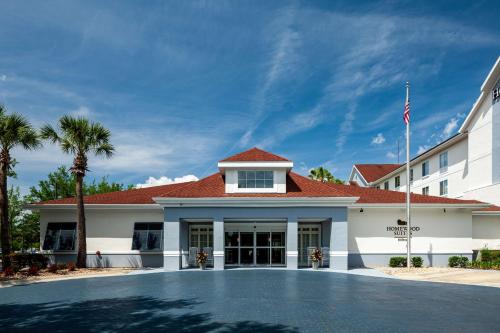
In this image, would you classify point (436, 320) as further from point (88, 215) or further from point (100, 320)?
point (88, 215)

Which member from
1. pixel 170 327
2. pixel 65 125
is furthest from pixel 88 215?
pixel 170 327

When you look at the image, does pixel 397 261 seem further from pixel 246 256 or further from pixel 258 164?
pixel 258 164

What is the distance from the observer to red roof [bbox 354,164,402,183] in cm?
5431

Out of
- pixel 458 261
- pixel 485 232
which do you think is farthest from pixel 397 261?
pixel 485 232

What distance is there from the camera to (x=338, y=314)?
419 inches

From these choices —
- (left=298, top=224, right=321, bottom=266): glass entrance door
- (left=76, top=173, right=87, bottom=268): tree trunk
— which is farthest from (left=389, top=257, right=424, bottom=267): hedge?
(left=76, top=173, right=87, bottom=268): tree trunk

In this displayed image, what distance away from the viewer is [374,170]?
57.1m

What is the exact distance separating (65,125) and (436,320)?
2304 centimetres

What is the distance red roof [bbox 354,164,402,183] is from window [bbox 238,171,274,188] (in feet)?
110

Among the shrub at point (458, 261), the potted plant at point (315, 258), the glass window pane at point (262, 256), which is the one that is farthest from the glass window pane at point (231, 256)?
the shrub at point (458, 261)

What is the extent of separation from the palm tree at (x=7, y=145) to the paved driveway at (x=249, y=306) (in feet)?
17.6

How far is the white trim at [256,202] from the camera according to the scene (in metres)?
22.8

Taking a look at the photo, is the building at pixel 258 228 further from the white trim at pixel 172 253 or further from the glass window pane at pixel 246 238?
the white trim at pixel 172 253

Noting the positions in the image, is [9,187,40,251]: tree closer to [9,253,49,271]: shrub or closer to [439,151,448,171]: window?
[9,253,49,271]: shrub
